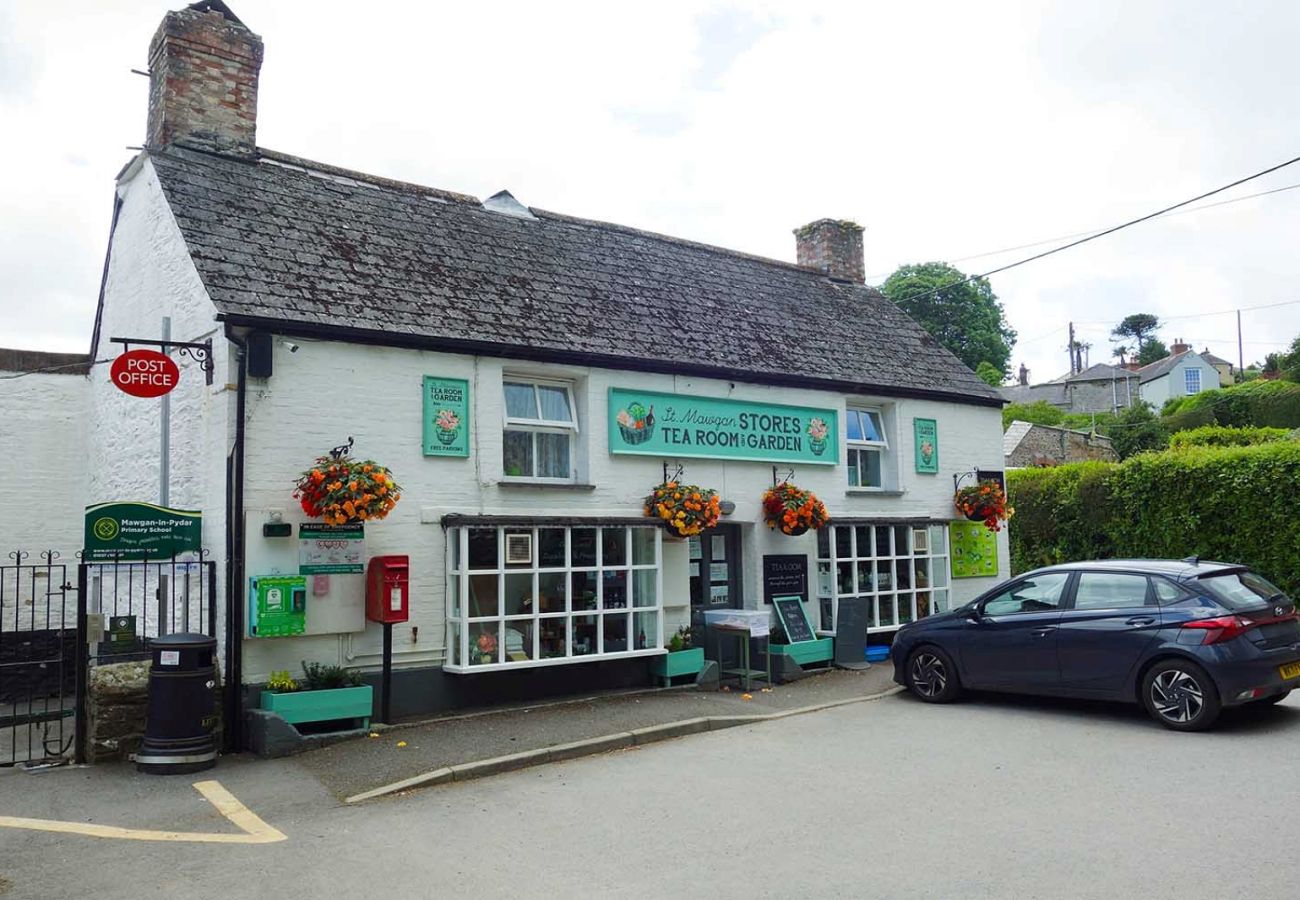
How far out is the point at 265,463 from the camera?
9844 millimetres

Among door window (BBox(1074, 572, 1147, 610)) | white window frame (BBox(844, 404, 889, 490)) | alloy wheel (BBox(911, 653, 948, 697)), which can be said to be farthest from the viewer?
white window frame (BBox(844, 404, 889, 490))

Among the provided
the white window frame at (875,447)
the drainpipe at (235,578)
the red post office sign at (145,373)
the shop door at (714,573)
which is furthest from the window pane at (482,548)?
the white window frame at (875,447)

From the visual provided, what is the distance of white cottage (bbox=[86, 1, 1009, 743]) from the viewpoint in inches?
396

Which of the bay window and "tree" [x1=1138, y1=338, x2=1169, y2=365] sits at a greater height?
"tree" [x1=1138, y1=338, x2=1169, y2=365]

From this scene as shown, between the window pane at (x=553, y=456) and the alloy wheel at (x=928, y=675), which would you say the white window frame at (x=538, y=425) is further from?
the alloy wheel at (x=928, y=675)

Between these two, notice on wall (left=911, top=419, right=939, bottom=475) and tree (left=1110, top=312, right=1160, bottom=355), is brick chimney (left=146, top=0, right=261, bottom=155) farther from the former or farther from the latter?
tree (left=1110, top=312, right=1160, bottom=355)

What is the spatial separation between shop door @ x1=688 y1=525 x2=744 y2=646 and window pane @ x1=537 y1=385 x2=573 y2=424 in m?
2.51

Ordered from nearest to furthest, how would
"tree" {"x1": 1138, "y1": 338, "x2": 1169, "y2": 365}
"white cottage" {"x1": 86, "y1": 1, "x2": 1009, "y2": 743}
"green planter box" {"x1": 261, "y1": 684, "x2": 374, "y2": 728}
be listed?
"green planter box" {"x1": 261, "y1": 684, "x2": 374, "y2": 728}
"white cottage" {"x1": 86, "y1": 1, "x2": 1009, "y2": 743}
"tree" {"x1": 1138, "y1": 338, "x2": 1169, "y2": 365}

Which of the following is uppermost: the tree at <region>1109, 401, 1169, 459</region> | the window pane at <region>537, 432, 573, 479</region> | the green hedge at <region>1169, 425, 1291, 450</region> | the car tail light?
the tree at <region>1109, 401, 1169, 459</region>

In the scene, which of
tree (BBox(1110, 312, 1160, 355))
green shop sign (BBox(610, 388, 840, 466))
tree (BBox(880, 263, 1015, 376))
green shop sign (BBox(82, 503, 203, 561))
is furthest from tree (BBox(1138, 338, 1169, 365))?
green shop sign (BBox(82, 503, 203, 561))

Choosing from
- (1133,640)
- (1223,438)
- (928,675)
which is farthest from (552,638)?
(1223,438)

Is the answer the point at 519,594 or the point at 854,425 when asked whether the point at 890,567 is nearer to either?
the point at 854,425

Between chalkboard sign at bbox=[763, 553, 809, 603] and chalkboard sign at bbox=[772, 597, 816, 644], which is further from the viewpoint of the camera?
chalkboard sign at bbox=[763, 553, 809, 603]

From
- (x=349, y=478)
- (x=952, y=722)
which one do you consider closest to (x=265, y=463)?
(x=349, y=478)
